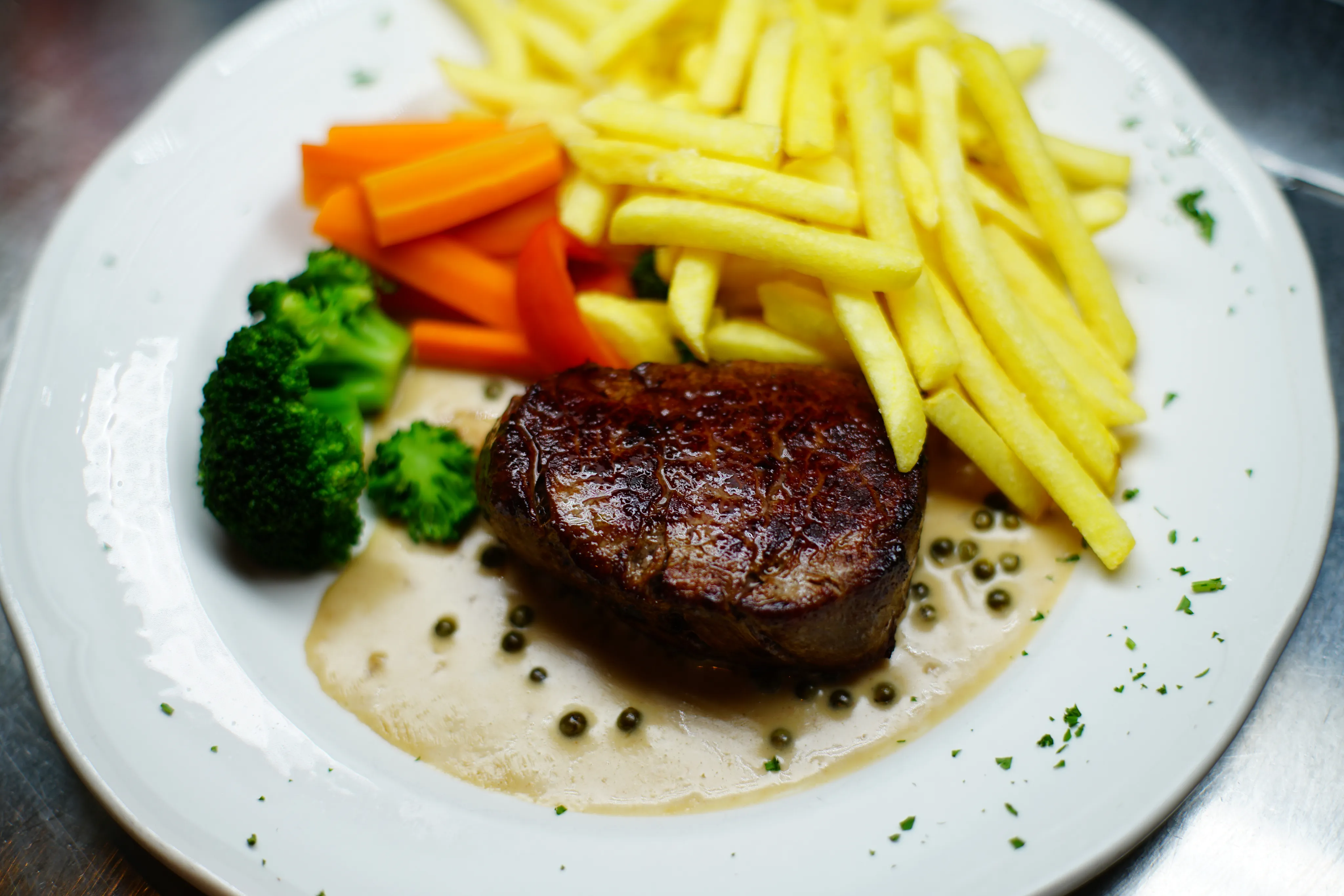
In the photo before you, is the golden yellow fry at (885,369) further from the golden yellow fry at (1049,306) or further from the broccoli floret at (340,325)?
the broccoli floret at (340,325)

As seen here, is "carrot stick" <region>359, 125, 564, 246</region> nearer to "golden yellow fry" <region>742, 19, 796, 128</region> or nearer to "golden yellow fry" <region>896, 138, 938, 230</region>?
"golden yellow fry" <region>742, 19, 796, 128</region>

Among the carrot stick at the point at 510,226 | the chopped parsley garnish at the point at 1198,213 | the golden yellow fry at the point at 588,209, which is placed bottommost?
the carrot stick at the point at 510,226

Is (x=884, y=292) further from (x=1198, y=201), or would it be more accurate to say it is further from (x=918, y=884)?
(x=918, y=884)

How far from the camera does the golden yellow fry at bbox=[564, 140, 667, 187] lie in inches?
166

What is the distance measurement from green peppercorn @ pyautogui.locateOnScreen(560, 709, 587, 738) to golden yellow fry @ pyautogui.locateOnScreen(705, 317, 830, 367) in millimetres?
1656

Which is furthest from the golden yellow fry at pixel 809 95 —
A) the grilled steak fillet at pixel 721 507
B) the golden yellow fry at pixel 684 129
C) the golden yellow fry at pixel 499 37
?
the golden yellow fry at pixel 499 37

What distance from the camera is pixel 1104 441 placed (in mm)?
3893

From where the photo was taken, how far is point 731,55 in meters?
4.53

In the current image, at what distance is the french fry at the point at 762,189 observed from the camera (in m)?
3.93

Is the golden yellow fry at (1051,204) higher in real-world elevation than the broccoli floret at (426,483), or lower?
higher

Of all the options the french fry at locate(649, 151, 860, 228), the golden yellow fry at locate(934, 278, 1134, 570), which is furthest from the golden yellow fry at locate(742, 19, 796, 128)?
the golden yellow fry at locate(934, 278, 1134, 570)

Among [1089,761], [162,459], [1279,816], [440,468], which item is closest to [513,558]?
[440,468]

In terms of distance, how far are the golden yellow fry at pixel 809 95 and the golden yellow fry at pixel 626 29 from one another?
66cm

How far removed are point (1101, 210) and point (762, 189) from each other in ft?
5.60
